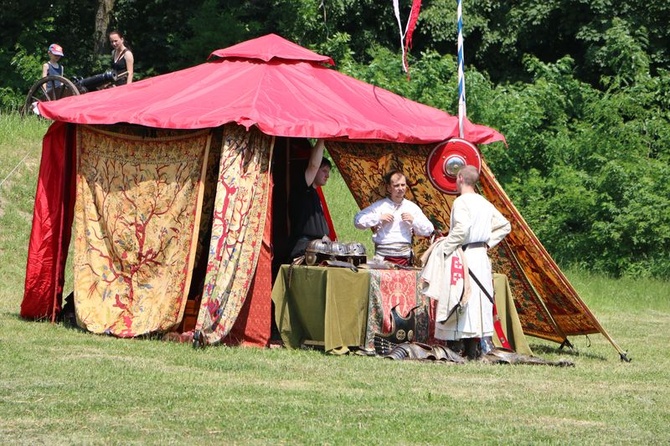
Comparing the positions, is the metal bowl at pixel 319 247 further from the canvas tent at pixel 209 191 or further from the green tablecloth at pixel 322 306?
the canvas tent at pixel 209 191

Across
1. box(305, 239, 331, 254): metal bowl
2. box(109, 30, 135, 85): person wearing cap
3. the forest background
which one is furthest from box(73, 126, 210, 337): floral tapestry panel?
the forest background

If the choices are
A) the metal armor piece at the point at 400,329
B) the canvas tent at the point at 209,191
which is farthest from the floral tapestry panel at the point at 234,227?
the metal armor piece at the point at 400,329

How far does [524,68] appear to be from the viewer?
964 inches

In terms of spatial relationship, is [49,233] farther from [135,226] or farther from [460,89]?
[460,89]

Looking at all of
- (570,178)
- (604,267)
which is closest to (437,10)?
(570,178)

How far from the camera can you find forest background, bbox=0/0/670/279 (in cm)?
1830

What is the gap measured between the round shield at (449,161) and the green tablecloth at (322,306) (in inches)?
42.6

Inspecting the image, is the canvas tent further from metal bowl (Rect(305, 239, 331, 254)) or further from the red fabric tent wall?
metal bowl (Rect(305, 239, 331, 254))

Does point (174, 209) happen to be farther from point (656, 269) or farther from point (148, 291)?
point (656, 269)

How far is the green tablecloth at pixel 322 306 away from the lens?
30.7 feet

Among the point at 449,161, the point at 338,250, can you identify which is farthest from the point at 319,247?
the point at 449,161

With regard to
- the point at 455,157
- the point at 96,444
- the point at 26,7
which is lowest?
the point at 96,444

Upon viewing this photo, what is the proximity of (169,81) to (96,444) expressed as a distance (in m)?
5.21

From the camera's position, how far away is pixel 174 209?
9.94 m
